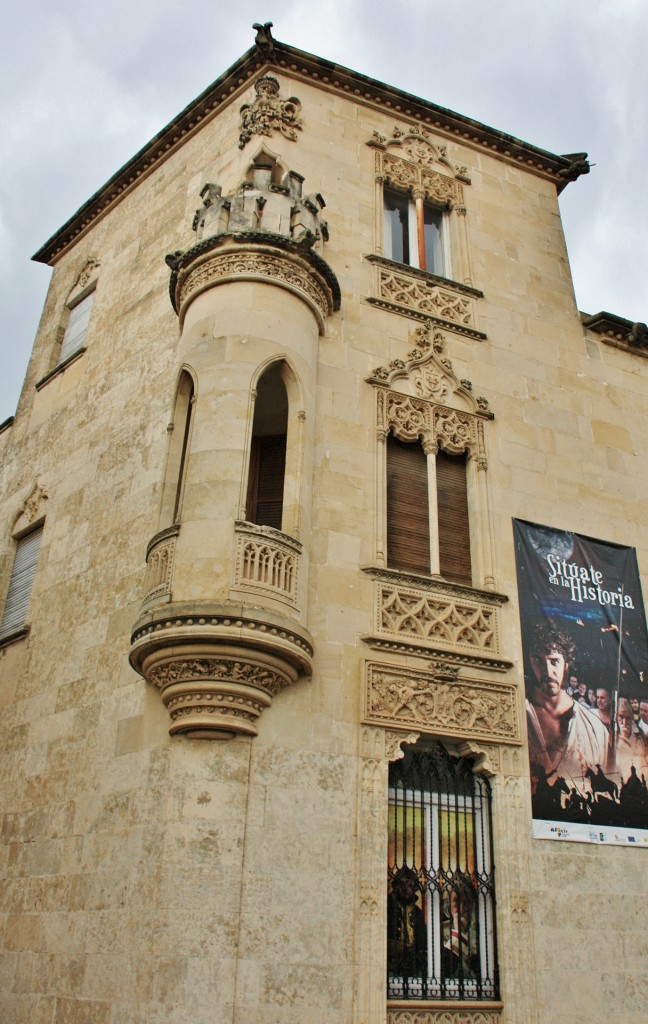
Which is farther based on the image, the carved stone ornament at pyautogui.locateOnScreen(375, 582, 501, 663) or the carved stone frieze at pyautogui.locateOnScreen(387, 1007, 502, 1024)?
the carved stone ornament at pyautogui.locateOnScreen(375, 582, 501, 663)

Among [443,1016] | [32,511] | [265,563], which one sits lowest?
[443,1016]

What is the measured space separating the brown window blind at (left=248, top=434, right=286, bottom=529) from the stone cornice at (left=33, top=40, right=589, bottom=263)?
6946 mm

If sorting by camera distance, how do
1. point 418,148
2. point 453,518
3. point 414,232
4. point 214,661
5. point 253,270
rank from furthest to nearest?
point 418,148
point 414,232
point 453,518
point 253,270
point 214,661

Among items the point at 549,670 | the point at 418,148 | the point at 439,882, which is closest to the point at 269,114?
the point at 418,148

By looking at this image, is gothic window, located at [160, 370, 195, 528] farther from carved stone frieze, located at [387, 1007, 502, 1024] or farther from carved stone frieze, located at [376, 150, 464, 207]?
carved stone frieze, located at [387, 1007, 502, 1024]

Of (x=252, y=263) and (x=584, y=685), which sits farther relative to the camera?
(x=584, y=685)

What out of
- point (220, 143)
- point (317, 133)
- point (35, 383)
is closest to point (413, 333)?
point (317, 133)

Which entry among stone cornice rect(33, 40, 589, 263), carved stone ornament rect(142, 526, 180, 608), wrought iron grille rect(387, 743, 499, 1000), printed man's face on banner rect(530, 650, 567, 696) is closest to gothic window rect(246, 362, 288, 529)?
carved stone ornament rect(142, 526, 180, 608)

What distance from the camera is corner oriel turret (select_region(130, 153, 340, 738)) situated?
9508 millimetres

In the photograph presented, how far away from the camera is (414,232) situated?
15.1 meters

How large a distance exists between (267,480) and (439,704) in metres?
3.79

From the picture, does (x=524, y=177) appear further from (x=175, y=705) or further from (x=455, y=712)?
(x=175, y=705)

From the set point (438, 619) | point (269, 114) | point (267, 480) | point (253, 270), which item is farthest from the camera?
point (269, 114)

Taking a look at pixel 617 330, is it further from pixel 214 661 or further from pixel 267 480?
pixel 214 661
